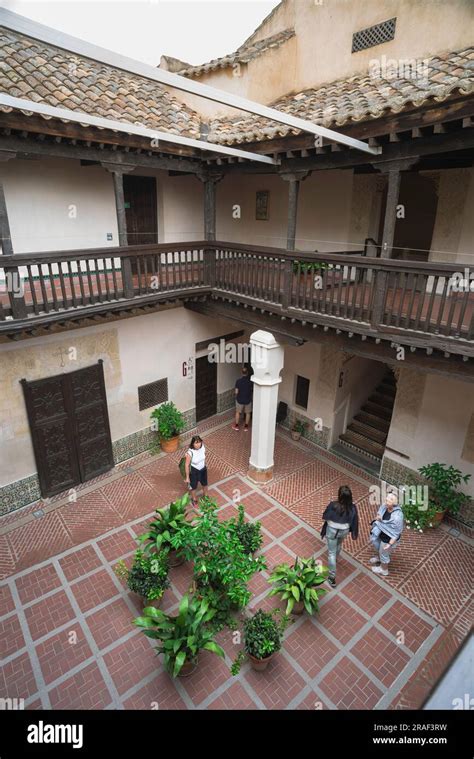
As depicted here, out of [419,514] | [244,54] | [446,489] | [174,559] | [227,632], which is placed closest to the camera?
[227,632]

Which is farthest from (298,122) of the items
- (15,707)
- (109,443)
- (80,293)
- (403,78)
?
(15,707)

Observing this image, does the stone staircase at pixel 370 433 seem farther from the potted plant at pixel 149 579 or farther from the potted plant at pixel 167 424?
the potted plant at pixel 149 579

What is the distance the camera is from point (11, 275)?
6793 mm

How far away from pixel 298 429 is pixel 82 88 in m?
9.32

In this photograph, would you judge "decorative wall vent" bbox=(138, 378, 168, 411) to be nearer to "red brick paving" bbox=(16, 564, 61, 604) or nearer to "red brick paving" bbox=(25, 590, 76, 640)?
"red brick paving" bbox=(16, 564, 61, 604)

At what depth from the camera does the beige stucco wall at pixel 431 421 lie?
869 centimetres

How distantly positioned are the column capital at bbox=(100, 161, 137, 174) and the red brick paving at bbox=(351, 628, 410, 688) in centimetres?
894

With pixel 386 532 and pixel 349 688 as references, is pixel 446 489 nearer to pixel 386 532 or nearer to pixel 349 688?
pixel 386 532

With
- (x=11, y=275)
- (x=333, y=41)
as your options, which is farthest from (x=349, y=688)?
(x=333, y=41)

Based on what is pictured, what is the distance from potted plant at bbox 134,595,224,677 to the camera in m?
5.62

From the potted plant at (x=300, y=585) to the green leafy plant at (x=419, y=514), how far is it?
8.79ft

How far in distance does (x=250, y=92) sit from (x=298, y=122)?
646 cm

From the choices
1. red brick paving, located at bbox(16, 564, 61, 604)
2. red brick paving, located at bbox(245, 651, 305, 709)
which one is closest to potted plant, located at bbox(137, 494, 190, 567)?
red brick paving, located at bbox(16, 564, 61, 604)

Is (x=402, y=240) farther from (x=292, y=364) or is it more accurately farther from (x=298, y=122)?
(x=298, y=122)
